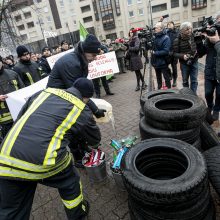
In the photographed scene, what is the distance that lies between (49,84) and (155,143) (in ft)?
7.08

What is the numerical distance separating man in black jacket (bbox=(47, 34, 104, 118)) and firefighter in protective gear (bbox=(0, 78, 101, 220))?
1.08 metres

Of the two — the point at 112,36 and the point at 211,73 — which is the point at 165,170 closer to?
the point at 211,73

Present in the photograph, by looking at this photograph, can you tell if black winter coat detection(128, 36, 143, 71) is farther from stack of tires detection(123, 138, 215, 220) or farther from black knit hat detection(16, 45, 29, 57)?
stack of tires detection(123, 138, 215, 220)

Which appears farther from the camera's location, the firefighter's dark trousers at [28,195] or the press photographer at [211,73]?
the press photographer at [211,73]

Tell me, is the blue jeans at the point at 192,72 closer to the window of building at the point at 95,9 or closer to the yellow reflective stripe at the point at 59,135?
the yellow reflective stripe at the point at 59,135

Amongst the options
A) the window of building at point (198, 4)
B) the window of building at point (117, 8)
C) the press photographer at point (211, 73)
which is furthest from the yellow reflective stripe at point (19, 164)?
the window of building at point (117, 8)

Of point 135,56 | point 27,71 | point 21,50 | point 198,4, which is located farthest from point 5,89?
point 198,4

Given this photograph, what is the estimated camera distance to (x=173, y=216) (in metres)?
2.00

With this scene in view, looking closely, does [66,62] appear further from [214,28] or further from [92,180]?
[214,28]

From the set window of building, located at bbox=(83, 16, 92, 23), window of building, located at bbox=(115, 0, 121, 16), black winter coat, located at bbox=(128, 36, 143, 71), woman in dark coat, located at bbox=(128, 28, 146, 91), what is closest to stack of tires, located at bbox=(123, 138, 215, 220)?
woman in dark coat, located at bbox=(128, 28, 146, 91)

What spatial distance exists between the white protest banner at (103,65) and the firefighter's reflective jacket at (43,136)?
5572mm

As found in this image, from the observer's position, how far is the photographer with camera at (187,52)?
5332 mm

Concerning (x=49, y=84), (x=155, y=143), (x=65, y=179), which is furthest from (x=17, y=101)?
(x=155, y=143)

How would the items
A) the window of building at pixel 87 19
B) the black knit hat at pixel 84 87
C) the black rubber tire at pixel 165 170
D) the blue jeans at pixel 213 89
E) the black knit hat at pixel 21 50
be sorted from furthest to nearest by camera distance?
the window of building at pixel 87 19, the black knit hat at pixel 21 50, the blue jeans at pixel 213 89, the black knit hat at pixel 84 87, the black rubber tire at pixel 165 170
